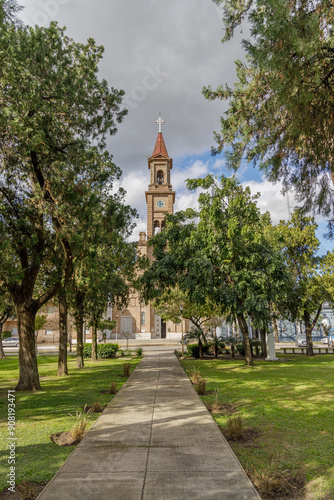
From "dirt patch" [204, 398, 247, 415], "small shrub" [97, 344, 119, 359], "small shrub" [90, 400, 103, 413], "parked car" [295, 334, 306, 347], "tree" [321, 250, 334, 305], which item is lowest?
"parked car" [295, 334, 306, 347]

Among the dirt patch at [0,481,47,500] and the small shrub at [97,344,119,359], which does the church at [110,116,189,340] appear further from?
the dirt patch at [0,481,47,500]

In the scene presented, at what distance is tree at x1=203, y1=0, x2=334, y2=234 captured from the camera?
4.60 metres

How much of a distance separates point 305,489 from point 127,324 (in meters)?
43.9

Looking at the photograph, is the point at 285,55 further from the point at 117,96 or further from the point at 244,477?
the point at 117,96

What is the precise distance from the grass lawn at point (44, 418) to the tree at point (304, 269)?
47.4ft

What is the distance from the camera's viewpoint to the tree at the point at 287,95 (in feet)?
15.1

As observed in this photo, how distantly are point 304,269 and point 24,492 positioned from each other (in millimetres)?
23309

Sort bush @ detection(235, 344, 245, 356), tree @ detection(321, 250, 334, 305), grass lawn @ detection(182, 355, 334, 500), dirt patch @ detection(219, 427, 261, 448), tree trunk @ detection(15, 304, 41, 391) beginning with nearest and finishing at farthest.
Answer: grass lawn @ detection(182, 355, 334, 500)
dirt patch @ detection(219, 427, 261, 448)
tree trunk @ detection(15, 304, 41, 391)
tree @ detection(321, 250, 334, 305)
bush @ detection(235, 344, 245, 356)

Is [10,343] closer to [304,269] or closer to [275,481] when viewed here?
[304,269]

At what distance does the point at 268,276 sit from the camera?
1772cm

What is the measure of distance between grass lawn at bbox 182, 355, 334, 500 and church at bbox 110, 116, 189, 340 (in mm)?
32834

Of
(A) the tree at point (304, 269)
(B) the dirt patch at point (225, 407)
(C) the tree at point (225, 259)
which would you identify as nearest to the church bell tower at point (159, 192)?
(A) the tree at point (304, 269)

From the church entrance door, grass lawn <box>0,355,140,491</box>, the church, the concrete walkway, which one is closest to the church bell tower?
the church

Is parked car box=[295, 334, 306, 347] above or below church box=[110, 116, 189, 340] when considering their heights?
below
